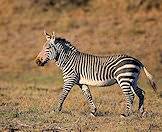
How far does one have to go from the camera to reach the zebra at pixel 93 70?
13.1 m

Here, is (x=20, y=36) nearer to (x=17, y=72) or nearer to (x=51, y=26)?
(x=51, y=26)

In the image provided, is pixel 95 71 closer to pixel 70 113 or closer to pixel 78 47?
pixel 70 113

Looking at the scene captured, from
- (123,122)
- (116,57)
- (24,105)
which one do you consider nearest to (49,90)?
(24,105)

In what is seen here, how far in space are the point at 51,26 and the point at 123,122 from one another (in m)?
20.0

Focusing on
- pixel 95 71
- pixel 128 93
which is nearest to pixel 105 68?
pixel 95 71

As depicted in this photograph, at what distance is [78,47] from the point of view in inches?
1113

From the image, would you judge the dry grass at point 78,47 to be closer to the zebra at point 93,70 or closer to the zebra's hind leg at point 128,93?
the zebra's hind leg at point 128,93

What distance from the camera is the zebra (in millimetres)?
13078

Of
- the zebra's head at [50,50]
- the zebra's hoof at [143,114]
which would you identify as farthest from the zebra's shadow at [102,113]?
the zebra's head at [50,50]

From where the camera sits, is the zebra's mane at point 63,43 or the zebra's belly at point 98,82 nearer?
the zebra's belly at point 98,82

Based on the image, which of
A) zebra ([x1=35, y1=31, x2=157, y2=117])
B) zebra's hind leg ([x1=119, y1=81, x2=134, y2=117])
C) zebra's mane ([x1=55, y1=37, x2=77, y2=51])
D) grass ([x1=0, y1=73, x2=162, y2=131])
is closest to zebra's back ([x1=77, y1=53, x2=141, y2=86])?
zebra ([x1=35, y1=31, x2=157, y2=117])

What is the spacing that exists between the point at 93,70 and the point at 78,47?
48.4 feet

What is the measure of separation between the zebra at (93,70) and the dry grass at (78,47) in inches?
17.9

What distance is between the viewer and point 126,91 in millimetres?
13016
